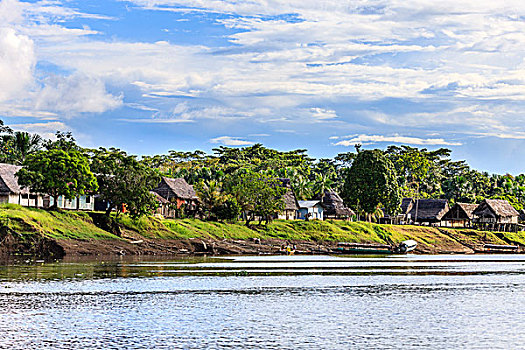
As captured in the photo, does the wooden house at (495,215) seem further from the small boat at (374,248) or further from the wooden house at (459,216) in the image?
the small boat at (374,248)

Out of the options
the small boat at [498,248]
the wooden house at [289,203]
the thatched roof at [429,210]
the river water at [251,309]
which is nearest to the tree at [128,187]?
the river water at [251,309]

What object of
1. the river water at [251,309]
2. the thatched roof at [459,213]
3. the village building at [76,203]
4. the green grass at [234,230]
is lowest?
the river water at [251,309]

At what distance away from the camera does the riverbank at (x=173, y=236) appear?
81.2 metres

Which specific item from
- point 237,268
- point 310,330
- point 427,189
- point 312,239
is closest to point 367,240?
point 312,239

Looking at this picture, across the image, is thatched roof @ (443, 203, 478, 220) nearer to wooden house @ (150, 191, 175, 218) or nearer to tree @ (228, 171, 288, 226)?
tree @ (228, 171, 288, 226)

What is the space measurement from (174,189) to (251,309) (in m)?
91.8

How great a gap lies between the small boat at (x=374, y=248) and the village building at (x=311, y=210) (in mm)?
20043

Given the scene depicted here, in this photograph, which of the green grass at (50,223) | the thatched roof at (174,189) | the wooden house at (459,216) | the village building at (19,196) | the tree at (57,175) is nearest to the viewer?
the green grass at (50,223)

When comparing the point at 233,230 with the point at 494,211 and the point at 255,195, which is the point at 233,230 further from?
the point at 494,211

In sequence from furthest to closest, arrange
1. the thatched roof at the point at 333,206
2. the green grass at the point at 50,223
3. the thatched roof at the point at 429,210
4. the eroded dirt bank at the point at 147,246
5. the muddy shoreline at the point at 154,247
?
the thatched roof at the point at 429,210, the thatched roof at the point at 333,206, the green grass at the point at 50,223, the muddy shoreline at the point at 154,247, the eroded dirt bank at the point at 147,246

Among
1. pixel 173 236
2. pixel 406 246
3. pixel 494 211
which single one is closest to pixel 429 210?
pixel 494 211

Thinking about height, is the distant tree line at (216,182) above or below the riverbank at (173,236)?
above

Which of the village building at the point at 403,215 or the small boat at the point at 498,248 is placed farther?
the village building at the point at 403,215

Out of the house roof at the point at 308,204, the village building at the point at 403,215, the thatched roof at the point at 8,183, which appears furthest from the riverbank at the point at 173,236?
the village building at the point at 403,215
